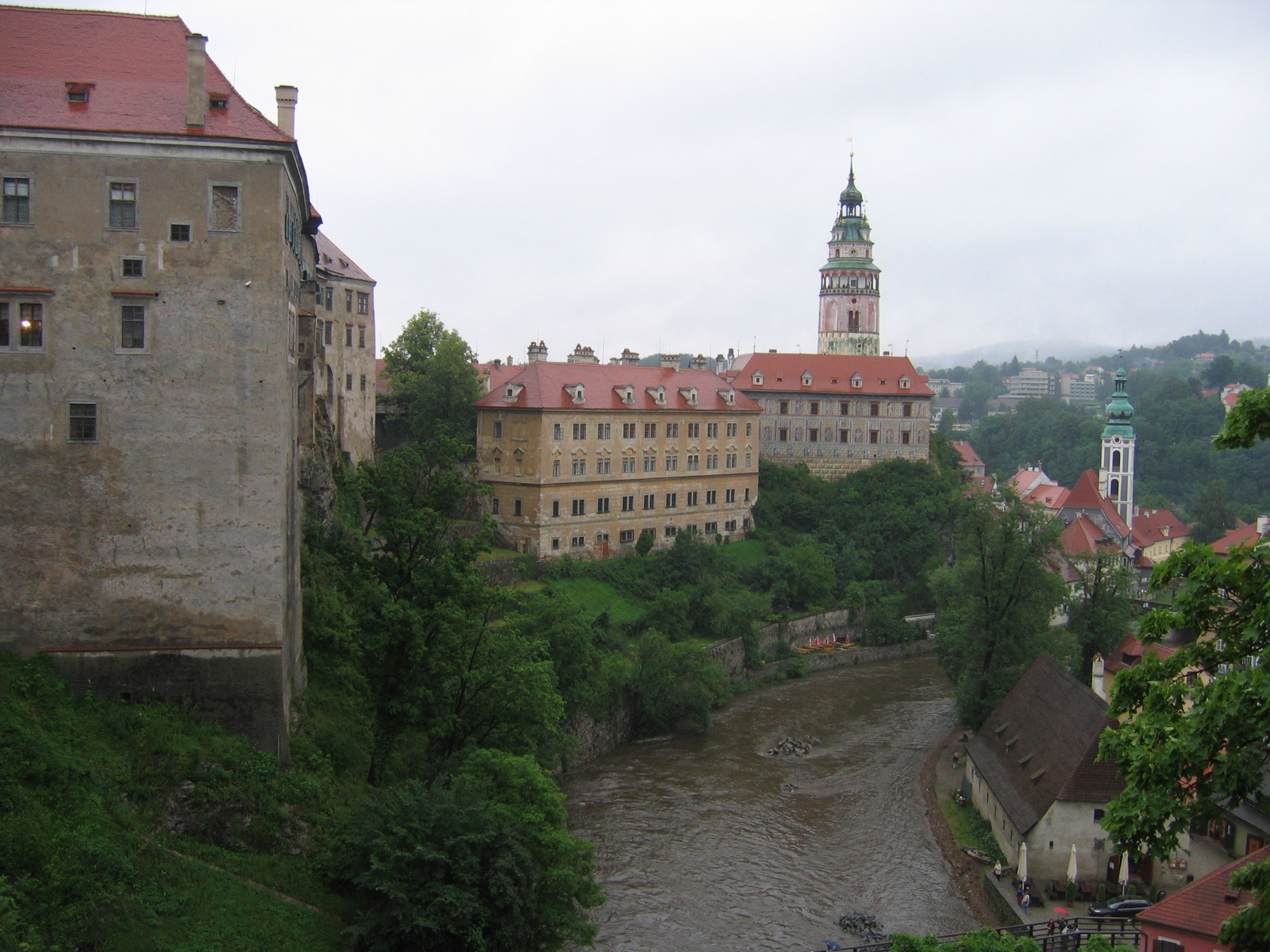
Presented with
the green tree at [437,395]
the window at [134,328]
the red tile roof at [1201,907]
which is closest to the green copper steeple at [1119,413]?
the green tree at [437,395]

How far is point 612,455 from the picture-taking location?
57625mm

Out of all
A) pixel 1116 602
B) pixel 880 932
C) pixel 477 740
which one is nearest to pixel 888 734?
pixel 1116 602

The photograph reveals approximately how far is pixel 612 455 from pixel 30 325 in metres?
37.4

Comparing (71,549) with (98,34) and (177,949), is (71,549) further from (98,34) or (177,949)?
(98,34)

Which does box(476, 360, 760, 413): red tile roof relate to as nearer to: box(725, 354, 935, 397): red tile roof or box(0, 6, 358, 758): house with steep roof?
box(725, 354, 935, 397): red tile roof

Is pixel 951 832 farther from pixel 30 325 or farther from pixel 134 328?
pixel 30 325

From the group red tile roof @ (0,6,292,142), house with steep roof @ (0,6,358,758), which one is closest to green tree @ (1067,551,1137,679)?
house with steep roof @ (0,6,358,758)

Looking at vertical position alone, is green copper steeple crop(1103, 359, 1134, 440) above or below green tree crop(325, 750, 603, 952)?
above

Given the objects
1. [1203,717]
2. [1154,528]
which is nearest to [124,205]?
[1203,717]

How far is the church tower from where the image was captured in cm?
9962

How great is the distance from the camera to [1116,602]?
45.8 metres

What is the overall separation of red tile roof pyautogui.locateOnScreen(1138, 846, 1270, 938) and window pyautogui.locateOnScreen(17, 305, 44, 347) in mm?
24556

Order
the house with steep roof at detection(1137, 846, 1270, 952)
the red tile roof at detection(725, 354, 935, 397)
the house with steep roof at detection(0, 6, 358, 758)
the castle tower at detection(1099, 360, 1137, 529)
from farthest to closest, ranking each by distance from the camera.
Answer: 1. the castle tower at detection(1099, 360, 1137, 529)
2. the red tile roof at detection(725, 354, 935, 397)
3. the house with steep roof at detection(0, 6, 358, 758)
4. the house with steep roof at detection(1137, 846, 1270, 952)

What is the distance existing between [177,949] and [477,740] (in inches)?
445
